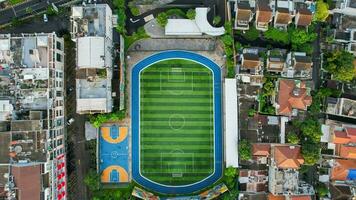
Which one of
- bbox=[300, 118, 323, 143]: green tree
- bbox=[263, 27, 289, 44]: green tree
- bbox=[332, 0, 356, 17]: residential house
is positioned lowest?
bbox=[300, 118, 323, 143]: green tree

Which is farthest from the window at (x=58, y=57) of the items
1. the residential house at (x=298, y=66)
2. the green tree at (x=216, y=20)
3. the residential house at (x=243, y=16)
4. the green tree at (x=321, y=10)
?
the green tree at (x=321, y=10)

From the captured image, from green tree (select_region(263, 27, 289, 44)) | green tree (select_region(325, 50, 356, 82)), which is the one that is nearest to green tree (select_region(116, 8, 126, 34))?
green tree (select_region(263, 27, 289, 44))

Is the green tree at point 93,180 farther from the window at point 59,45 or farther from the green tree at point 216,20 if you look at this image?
the green tree at point 216,20

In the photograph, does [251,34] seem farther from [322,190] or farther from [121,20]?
[322,190]

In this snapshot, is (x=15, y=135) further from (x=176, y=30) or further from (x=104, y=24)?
(x=176, y=30)

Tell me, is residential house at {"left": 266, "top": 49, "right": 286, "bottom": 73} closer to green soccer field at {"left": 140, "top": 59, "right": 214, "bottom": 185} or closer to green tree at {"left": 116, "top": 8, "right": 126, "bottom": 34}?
green soccer field at {"left": 140, "top": 59, "right": 214, "bottom": 185}

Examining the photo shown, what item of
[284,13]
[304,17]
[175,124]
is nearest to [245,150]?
[175,124]

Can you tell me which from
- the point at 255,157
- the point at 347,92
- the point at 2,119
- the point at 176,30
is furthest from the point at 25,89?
the point at 347,92
